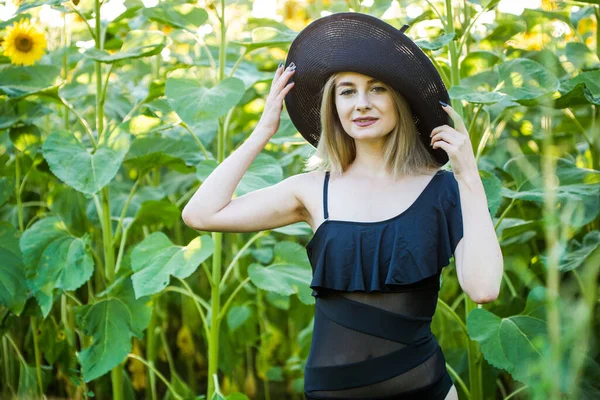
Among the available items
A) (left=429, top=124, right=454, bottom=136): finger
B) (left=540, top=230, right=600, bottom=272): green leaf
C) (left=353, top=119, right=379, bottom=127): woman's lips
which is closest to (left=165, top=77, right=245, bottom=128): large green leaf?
(left=353, top=119, right=379, bottom=127): woman's lips

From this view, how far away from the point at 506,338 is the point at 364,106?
2.84 feet

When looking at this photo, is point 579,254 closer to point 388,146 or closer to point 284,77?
point 388,146

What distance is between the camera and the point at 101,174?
2213 mm

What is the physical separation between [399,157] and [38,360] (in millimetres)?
1740

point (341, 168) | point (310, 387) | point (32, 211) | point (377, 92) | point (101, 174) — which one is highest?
point (377, 92)

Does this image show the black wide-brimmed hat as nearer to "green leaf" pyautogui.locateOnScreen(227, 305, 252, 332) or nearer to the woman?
the woman

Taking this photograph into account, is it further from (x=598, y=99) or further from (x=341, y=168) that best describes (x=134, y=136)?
(x=598, y=99)

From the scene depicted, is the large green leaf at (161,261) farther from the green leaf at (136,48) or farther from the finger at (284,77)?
the finger at (284,77)

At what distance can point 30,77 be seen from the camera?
97.1 inches

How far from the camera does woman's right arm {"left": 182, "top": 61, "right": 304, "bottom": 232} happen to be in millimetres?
1580

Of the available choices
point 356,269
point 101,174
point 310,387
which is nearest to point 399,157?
point 356,269

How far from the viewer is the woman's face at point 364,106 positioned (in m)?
1.50

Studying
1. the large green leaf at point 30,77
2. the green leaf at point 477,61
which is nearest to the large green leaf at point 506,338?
the green leaf at point 477,61

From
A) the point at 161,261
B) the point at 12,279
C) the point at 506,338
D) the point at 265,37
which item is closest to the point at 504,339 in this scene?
the point at 506,338
